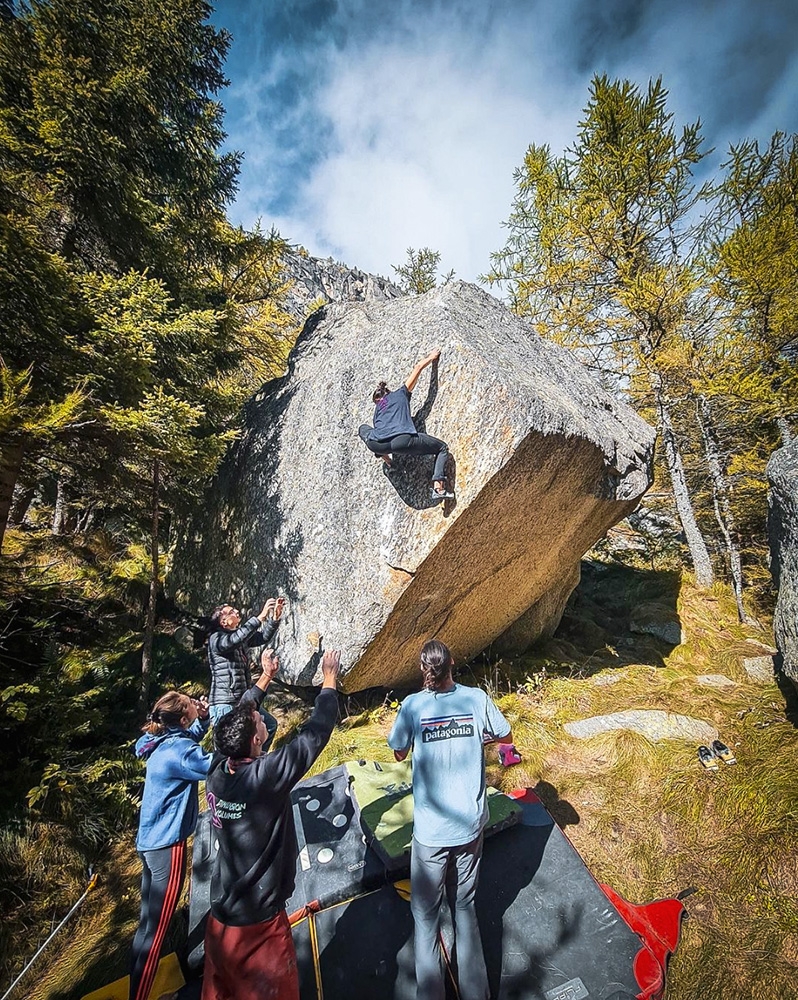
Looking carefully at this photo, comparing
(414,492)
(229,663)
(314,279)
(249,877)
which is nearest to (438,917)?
(249,877)

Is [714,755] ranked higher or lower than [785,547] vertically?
lower

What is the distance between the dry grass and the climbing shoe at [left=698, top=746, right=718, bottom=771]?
0.09 m

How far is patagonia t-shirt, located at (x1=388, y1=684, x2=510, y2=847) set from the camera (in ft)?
8.64

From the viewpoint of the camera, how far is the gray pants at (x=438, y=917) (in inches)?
99.8

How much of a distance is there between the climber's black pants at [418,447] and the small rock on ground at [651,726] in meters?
4.22

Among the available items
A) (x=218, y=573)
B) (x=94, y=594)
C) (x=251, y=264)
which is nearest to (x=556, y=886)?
(x=218, y=573)

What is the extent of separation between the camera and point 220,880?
2.41 m

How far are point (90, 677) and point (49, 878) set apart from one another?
2.39m

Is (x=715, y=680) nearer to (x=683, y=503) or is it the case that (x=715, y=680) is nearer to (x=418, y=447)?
(x=683, y=503)

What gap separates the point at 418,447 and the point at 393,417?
47cm

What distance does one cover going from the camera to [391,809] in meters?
4.10

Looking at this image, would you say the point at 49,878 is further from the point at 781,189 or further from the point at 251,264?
the point at 781,189

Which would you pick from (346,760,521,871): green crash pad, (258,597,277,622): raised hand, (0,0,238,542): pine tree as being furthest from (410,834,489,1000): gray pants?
(0,0,238,542): pine tree

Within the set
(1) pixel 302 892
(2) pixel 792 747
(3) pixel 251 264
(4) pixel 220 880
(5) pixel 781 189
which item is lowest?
(1) pixel 302 892
